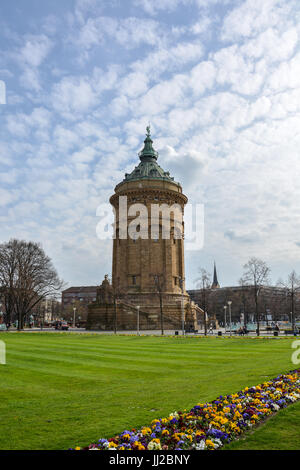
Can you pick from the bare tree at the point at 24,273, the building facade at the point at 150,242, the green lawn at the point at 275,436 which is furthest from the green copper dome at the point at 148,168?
the green lawn at the point at 275,436

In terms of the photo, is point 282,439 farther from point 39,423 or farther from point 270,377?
point 270,377

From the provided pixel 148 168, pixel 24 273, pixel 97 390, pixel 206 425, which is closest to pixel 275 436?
pixel 206 425

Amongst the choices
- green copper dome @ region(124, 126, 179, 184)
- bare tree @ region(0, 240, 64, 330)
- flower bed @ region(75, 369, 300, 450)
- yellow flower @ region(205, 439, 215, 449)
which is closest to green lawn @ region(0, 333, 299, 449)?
flower bed @ region(75, 369, 300, 450)

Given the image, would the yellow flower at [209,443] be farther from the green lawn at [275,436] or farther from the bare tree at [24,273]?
the bare tree at [24,273]

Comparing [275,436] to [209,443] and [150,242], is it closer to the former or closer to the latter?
[209,443]

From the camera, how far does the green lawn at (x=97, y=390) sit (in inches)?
318

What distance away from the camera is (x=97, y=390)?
40.8 ft

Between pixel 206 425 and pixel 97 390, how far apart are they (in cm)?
537

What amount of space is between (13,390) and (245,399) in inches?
307

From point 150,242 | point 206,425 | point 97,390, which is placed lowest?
point 97,390

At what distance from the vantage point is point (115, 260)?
78.1 metres

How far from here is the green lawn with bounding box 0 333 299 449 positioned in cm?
808

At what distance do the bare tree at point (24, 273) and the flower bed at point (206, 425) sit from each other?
60.1 metres

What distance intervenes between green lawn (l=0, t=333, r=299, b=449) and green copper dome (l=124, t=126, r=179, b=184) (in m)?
59.5
